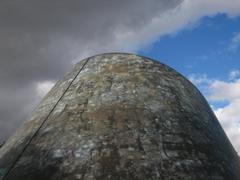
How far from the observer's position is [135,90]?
19.2ft

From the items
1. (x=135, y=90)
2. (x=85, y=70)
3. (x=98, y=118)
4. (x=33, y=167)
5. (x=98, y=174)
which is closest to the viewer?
(x=98, y=174)

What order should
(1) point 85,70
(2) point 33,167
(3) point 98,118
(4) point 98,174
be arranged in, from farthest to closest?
(1) point 85,70 → (3) point 98,118 → (2) point 33,167 → (4) point 98,174

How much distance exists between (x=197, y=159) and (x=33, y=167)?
2323 millimetres

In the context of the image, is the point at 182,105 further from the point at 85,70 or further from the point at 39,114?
the point at 39,114

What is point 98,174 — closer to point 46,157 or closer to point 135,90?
point 46,157

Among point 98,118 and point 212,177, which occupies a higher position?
point 98,118

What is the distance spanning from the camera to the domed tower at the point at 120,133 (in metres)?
4.57

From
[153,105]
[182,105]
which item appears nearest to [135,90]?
[153,105]

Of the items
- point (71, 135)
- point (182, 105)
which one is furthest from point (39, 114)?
point (182, 105)

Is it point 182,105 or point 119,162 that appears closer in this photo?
point 119,162

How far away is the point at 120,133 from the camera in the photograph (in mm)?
4969

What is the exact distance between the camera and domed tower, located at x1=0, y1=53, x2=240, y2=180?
4574mm

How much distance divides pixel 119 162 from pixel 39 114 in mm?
2129

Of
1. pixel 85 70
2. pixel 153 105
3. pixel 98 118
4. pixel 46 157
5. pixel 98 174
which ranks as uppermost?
pixel 85 70
